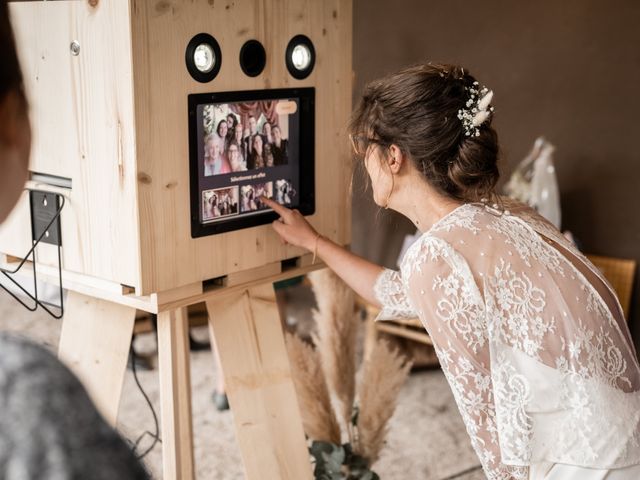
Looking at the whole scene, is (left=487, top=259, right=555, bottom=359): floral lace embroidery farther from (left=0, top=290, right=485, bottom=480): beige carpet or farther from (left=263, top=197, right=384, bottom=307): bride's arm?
(left=0, top=290, right=485, bottom=480): beige carpet

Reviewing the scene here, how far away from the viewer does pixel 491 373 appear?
5.57 ft

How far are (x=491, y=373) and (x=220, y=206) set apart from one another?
657 millimetres

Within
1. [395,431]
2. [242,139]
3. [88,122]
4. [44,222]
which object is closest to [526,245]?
[242,139]

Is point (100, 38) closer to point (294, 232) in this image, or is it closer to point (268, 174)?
point (268, 174)

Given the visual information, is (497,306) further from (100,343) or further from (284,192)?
(100,343)

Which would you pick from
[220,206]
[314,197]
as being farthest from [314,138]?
[220,206]

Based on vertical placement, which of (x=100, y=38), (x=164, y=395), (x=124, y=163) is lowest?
(x=164, y=395)

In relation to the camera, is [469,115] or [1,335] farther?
[469,115]

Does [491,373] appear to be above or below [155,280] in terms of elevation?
below

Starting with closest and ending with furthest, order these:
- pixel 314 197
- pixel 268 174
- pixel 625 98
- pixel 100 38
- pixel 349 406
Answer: pixel 100 38 → pixel 268 174 → pixel 314 197 → pixel 349 406 → pixel 625 98

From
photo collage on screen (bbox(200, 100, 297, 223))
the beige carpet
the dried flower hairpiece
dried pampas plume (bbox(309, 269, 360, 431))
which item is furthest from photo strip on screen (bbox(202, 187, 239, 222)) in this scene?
the beige carpet

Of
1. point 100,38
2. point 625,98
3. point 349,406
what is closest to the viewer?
point 100,38

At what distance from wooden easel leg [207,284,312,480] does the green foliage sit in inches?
17.1

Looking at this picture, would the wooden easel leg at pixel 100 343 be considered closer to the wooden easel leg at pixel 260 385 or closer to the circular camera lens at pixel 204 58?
the wooden easel leg at pixel 260 385
